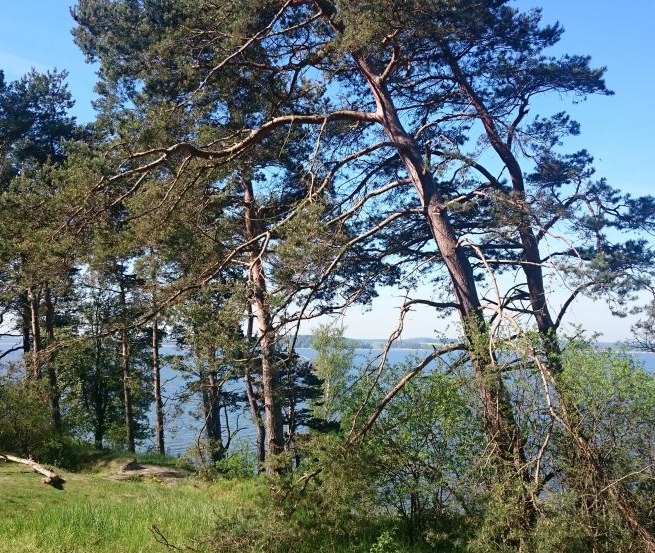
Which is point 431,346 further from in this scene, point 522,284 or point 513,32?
Answer: point 513,32

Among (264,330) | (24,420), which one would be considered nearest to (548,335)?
(264,330)

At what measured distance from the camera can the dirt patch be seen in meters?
14.4

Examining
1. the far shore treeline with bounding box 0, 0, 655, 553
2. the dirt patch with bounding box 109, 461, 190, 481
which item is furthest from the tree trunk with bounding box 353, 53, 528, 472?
the dirt patch with bounding box 109, 461, 190, 481

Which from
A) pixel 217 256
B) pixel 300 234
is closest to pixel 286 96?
pixel 217 256

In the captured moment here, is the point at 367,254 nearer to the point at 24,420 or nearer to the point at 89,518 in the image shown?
the point at 89,518

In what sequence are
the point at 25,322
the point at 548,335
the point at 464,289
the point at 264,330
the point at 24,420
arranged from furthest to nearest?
the point at 25,322 → the point at 24,420 → the point at 464,289 → the point at 264,330 → the point at 548,335

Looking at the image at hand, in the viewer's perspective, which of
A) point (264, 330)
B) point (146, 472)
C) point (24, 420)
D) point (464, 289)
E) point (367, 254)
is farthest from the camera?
point (24, 420)

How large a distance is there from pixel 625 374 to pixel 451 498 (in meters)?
2.46

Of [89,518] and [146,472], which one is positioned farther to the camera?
[146,472]

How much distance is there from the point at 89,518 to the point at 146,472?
7.92 m

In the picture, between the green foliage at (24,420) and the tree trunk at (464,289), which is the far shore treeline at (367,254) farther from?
the green foliage at (24,420)

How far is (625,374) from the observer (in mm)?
5754

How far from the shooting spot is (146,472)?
14.9 m

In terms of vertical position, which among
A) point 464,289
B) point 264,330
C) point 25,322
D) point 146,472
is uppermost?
point 25,322
